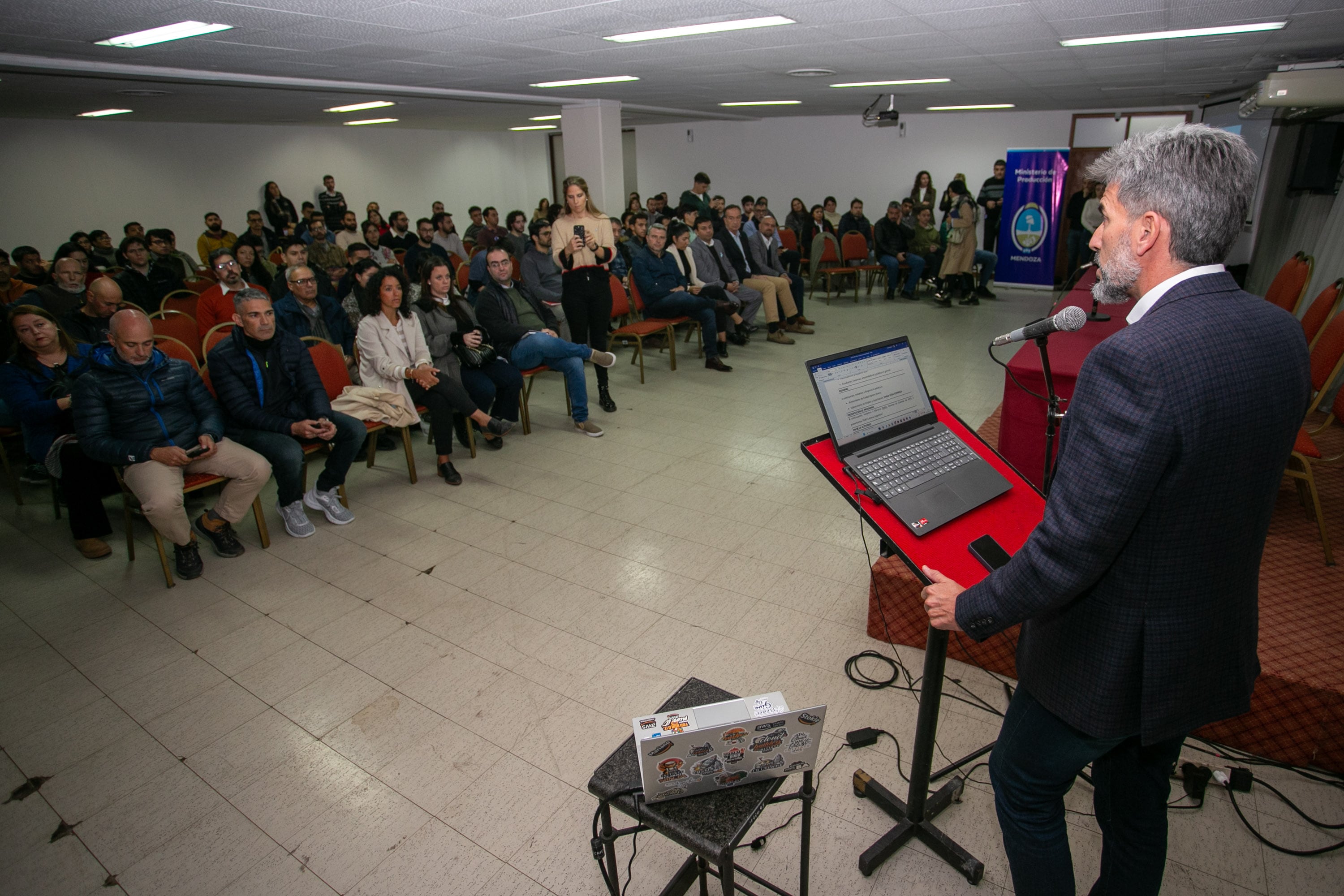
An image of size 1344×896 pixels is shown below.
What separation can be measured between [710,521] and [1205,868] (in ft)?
7.56

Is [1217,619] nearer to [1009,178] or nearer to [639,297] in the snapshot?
[639,297]

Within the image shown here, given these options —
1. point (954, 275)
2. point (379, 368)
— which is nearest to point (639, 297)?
point (379, 368)

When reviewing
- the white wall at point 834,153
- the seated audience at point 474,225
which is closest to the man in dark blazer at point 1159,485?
the seated audience at point 474,225

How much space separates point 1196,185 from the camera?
3.44 ft

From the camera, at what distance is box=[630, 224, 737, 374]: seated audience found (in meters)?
6.33

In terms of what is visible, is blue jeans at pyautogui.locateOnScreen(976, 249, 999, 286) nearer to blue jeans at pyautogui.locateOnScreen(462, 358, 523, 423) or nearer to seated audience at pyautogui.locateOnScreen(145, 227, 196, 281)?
blue jeans at pyautogui.locateOnScreen(462, 358, 523, 423)

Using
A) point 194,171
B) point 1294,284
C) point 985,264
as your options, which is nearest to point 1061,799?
point 1294,284

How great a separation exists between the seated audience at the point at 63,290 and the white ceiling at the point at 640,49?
4.15ft

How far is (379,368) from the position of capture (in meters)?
4.20

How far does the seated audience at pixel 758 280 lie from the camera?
290 inches

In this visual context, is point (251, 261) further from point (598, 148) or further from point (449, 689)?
point (449, 689)

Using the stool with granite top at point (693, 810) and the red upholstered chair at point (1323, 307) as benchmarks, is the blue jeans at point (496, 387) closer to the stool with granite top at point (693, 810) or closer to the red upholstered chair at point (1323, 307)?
the stool with granite top at point (693, 810)

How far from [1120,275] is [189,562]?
3.67 metres

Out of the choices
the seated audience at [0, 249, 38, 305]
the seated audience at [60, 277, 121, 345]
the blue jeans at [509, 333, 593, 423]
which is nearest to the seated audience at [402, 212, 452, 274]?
the blue jeans at [509, 333, 593, 423]
